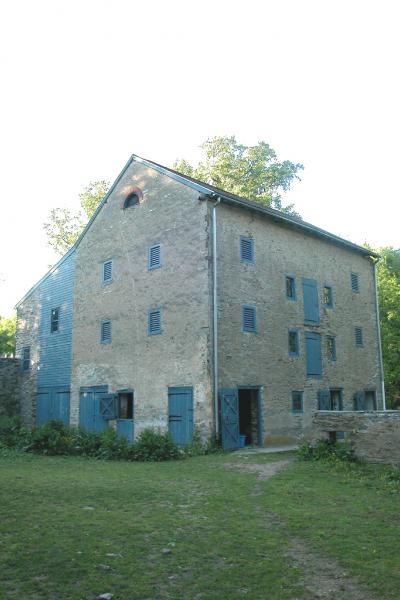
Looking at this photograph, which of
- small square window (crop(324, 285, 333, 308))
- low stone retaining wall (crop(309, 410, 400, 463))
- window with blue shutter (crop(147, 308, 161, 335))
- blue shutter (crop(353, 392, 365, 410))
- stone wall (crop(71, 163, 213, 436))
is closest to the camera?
low stone retaining wall (crop(309, 410, 400, 463))

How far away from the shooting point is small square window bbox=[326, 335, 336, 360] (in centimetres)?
2355

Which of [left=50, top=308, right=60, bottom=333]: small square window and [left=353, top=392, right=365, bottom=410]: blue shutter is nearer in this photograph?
[left=353, top=392, right=365, bottom=410]: blue shutter

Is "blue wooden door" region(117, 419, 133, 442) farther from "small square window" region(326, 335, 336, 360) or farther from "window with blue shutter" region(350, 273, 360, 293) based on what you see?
"window with blue shutter" region(350, 273, 360, 293)

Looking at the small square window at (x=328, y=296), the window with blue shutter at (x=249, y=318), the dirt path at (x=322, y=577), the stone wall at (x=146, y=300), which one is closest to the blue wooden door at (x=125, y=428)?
the stone wall at (x=146, y=300)

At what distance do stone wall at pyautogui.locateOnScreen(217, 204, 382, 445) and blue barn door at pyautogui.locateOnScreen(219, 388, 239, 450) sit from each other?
38 centimetres

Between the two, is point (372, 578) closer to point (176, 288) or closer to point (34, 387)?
point (176, 288)

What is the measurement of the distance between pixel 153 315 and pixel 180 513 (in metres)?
12.1

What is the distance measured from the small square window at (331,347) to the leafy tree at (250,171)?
565 inches

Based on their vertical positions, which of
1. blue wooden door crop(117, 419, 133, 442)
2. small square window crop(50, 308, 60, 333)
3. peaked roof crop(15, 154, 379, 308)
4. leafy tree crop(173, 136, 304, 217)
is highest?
leafy tree crop(173, 136, 304, 217)

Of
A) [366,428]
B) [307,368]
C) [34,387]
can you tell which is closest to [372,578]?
[366,428]

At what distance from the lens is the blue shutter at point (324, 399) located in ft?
73.0

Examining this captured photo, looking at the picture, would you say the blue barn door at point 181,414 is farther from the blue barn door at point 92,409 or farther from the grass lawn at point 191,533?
the grass lawn at point 191,533

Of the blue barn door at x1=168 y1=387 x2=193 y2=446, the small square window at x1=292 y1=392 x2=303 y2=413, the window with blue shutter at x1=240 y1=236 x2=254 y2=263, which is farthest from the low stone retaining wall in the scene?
the window with blue shutter at x1=240 y1=236 x2=254 y2=263

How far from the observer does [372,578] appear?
608 cm
